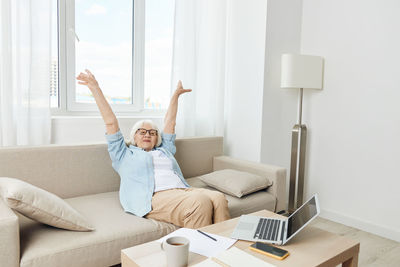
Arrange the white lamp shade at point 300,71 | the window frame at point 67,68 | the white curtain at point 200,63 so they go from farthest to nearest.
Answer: the white curtain at point 200,63 → the white lamp shade at point 300,71 → the window frame at point 67,68

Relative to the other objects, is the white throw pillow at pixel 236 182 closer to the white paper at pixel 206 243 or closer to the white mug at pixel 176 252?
the white paper at pixel 206 243

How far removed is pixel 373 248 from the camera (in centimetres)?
244

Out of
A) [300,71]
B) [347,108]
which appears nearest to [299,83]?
[300,71]

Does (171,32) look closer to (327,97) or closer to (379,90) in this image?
(327,97)

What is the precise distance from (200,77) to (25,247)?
2.10m

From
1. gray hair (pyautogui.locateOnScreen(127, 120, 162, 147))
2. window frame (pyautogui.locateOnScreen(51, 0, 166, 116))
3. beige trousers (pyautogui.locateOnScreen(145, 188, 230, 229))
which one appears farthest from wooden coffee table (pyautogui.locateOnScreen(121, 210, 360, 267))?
window frame (pyautogui.locateOnScreen(51, 0, 166, 116))

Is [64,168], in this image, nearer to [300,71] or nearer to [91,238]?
[91,238]

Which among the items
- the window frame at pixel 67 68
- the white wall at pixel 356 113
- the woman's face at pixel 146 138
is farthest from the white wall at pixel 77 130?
the white wall at pixel 356 113

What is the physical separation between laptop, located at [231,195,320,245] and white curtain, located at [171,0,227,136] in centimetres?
156

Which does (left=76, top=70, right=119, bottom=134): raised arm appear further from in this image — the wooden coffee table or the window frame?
the wooden coffee table

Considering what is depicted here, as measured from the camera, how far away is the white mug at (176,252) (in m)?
1.15

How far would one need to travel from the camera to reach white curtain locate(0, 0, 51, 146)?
208cm

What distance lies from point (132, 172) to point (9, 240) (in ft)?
2.84

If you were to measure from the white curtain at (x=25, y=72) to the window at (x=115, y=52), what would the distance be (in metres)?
0.33
